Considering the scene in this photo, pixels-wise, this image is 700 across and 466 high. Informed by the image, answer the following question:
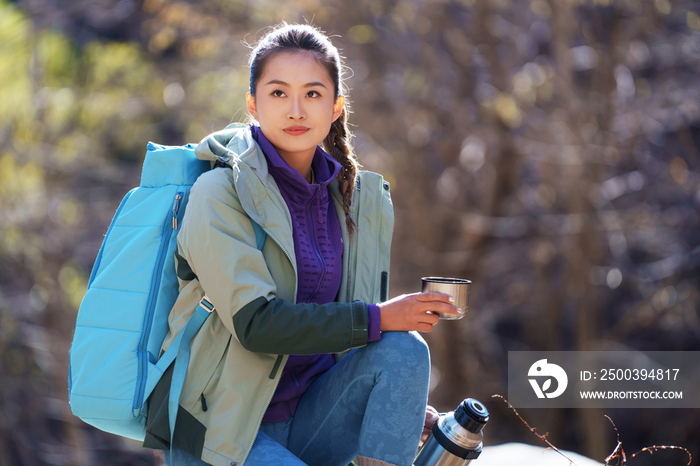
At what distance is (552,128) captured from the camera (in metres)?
5.80

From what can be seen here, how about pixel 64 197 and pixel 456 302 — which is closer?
pixel 456 302

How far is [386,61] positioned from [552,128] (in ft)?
5.51

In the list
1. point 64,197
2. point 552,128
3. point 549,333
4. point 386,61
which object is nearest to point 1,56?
point 64,197

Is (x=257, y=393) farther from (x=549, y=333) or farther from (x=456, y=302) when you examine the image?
(x=549, y=333)

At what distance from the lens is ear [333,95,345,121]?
6.41 ft

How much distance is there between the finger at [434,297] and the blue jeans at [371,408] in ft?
0.33

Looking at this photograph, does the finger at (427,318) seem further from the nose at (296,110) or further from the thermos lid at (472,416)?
the nose at (296,110)

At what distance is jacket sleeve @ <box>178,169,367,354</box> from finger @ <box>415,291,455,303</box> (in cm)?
14

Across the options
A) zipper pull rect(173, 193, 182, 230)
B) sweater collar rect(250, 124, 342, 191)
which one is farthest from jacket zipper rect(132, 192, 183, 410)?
sweater collar rect(250, 124, 342, 191)

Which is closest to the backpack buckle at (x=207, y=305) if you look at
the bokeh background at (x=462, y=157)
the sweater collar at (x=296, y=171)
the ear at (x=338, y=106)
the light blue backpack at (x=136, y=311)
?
the light blue backpack at (x=136, y=311)

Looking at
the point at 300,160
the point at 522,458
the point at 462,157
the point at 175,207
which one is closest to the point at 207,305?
the point at 175,207

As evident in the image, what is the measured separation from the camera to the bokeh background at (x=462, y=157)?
5656 mm

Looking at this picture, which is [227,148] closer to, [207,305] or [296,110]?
[296,110]

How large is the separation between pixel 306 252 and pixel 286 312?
9.5 inches
